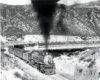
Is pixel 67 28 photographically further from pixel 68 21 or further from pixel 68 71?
pixel 68 71

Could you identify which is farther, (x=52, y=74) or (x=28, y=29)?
(x=28, y=29)

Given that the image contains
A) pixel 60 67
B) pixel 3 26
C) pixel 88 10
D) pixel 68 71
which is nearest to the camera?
pixel 68 71

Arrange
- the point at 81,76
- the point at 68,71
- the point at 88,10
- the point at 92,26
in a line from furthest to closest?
the point at 88,10 < the point at 92,26 < the point at 68,71 < the point at 81,76

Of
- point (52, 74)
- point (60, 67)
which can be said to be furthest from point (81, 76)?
point (60, 67)

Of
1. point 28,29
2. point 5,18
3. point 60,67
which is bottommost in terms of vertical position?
point 60,67

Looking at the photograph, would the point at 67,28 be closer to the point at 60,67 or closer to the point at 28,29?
the point at 28,29

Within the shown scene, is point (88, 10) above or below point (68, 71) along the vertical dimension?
above
